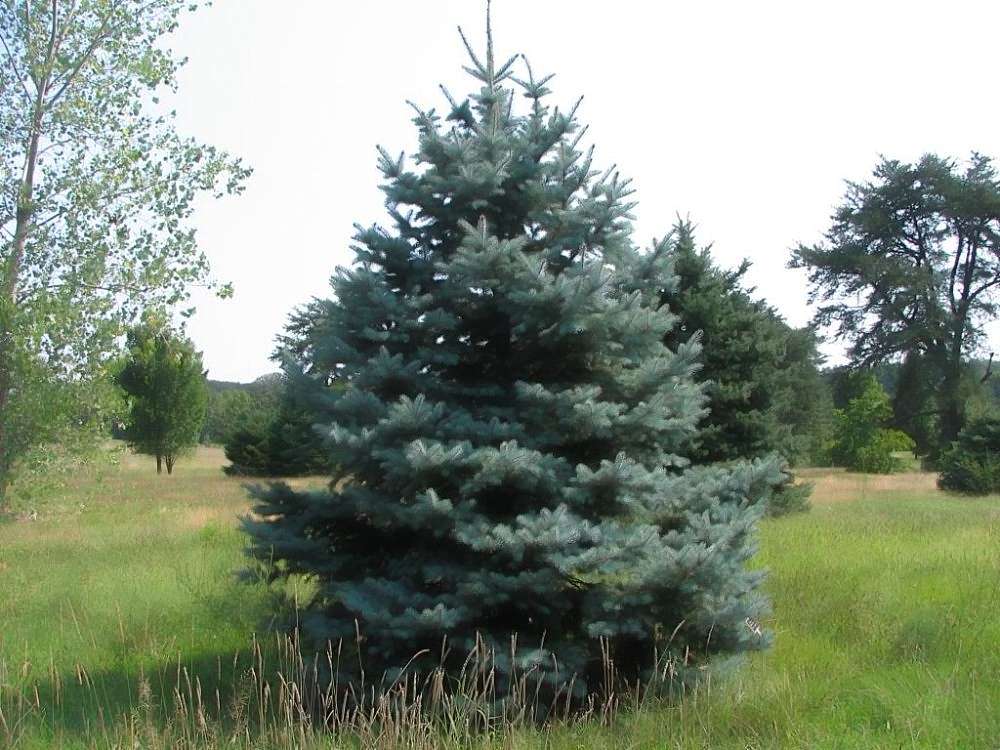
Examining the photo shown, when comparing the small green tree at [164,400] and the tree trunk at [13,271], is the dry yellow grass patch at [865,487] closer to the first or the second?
the tree trunk at [13,271]

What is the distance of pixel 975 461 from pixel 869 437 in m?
14.3

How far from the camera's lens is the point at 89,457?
14.0 metres

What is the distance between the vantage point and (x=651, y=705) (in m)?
5.44

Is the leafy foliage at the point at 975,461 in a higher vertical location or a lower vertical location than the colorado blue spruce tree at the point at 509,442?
lower

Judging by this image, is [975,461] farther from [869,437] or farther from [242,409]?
[242,409]

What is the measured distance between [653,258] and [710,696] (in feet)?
9.71

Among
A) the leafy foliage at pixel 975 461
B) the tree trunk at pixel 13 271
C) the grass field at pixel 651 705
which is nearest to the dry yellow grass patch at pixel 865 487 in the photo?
the leafy foliage at pixel 975 461

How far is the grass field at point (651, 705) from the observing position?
4957mm

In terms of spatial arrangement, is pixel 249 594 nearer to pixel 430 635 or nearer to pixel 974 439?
pixel 430 635

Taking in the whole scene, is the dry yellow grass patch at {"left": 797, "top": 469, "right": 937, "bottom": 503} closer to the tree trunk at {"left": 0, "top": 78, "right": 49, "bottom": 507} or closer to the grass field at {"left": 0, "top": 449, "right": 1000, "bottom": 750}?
the grass field at {"left": 0, "top": 449, "right": 1000, "bottom": 750}

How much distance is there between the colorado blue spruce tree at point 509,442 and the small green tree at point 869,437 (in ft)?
118

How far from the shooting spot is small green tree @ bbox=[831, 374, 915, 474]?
3912 centimetres

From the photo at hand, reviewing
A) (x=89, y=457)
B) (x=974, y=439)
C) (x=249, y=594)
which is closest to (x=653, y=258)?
(x=249, y=594)

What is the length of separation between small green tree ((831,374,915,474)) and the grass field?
2585 centimetres
